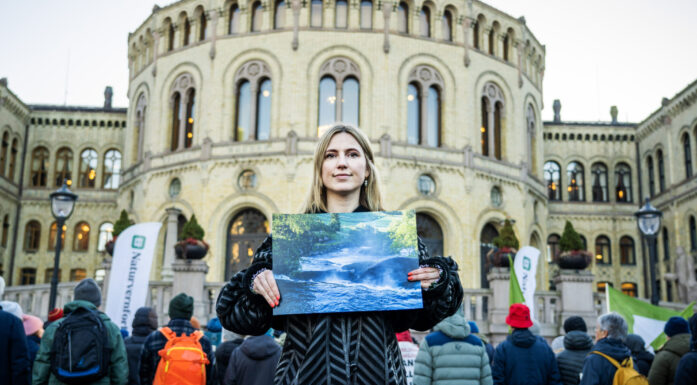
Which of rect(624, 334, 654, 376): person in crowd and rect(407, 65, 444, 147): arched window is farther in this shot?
rect(407, 65, 444, 147): arched window

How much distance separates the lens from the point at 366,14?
29938mm

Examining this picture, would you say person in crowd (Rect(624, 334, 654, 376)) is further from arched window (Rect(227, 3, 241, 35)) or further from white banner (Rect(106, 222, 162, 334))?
arched window (Rect(227, 3, 241, 35))

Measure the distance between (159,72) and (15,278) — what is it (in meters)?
13.8

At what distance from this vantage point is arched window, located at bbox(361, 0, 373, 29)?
97.7ft

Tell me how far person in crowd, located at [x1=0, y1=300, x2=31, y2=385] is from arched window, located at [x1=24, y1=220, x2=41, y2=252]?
34303mm

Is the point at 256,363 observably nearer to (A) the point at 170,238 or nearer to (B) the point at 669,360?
(B) the point at 669,360

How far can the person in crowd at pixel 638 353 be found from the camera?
819cm

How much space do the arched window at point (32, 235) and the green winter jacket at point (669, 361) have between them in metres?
36.7

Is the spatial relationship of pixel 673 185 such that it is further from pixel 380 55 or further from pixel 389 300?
pixel 389 300

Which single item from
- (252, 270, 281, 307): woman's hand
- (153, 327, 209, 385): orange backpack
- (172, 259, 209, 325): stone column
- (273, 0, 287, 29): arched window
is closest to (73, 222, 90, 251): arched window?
(273, 0, 287, 29): arched window

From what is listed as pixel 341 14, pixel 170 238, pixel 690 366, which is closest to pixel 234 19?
pixel 341 14

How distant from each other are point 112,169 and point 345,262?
38.6 m

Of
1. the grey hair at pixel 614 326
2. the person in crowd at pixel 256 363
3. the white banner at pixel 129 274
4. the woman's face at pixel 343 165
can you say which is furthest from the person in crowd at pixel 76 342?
the white banner at pixel 129 274

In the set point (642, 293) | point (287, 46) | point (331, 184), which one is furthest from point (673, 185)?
point (331, 184)
